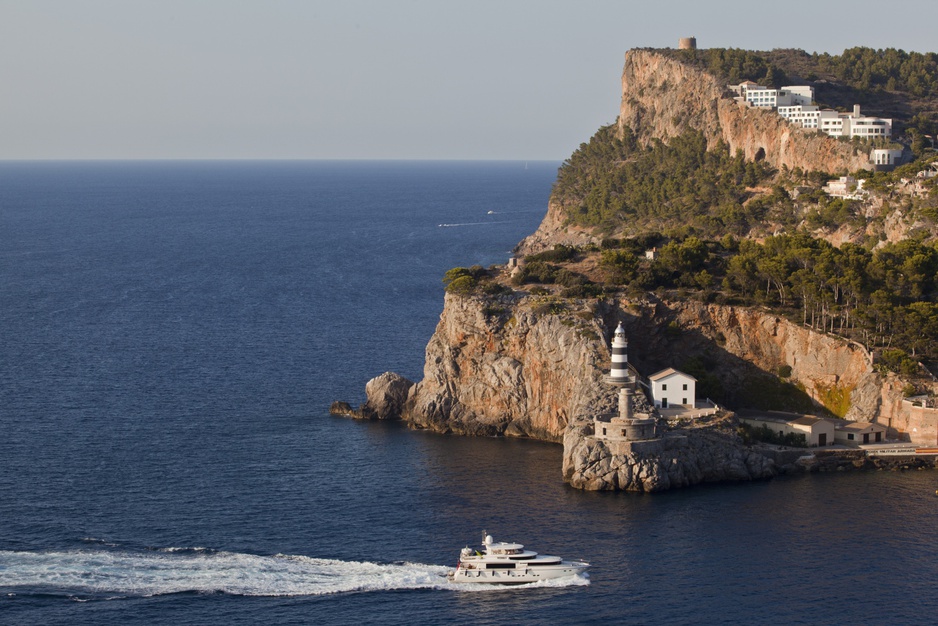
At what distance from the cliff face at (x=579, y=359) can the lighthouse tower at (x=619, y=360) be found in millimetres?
1558

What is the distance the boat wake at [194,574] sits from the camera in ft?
169

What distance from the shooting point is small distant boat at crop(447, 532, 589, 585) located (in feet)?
173

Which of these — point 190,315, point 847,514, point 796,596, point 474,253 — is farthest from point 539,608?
Result: point 474,253

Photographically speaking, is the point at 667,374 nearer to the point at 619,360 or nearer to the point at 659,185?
the point at 619,360

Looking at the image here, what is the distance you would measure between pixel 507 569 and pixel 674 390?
24.8 metres

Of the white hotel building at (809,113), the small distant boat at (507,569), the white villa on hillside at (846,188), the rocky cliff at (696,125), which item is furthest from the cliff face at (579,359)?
the white hotel building at (809,113)

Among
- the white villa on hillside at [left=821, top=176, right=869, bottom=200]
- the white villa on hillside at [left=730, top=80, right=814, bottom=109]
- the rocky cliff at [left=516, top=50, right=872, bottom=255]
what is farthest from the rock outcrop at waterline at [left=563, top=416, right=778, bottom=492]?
the white villa on hillside at [left=730, top=80, right=814, bottom=109]

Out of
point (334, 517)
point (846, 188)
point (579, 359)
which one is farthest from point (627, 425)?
point (846, 188)

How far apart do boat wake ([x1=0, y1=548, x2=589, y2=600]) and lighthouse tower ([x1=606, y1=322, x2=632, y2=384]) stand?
2077 cm

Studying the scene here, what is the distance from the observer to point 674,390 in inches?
2923

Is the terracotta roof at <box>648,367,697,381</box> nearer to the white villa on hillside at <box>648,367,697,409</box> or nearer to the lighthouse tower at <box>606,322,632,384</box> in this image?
the white villa on hillside at <box>648,367,697,409</box>

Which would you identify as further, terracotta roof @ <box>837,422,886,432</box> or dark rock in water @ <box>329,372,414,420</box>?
dark rock in water @ <box>329,372,414,420</box>

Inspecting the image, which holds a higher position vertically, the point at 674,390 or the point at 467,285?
the point at 467,285

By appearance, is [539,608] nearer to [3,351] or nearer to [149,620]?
[149,620]
